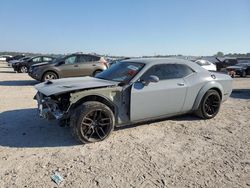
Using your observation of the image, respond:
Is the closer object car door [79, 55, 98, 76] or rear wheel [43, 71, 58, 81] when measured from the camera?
rear wheel [43, 71, 58, 81]

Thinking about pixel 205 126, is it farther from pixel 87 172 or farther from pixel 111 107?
pixel 87 172

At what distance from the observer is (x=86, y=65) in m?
13.8

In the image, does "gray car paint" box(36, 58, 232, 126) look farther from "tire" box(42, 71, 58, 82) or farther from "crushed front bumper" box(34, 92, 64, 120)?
"tire" box(42, 71, 58, 82)

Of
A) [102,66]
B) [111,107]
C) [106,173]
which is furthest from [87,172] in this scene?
[102,66]

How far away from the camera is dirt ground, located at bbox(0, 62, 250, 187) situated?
12.2ft

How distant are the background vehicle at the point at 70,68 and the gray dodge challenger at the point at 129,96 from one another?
7411 millimetres

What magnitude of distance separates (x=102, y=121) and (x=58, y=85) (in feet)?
3.86

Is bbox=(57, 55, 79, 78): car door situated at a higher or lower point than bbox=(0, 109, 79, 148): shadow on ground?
higher

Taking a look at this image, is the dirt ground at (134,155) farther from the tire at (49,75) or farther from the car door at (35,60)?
the car door at (35,60)

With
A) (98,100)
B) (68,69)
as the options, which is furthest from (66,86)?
(68,69)

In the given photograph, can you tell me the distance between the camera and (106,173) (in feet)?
12.8

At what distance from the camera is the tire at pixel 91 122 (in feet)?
16.0

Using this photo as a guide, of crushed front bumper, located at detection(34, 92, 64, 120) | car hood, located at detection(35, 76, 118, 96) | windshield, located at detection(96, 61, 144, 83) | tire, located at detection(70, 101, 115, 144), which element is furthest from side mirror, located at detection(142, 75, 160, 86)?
crushed front bumper, located at detection(34, 92, 64, 120)

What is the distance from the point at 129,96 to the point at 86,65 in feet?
29.0
